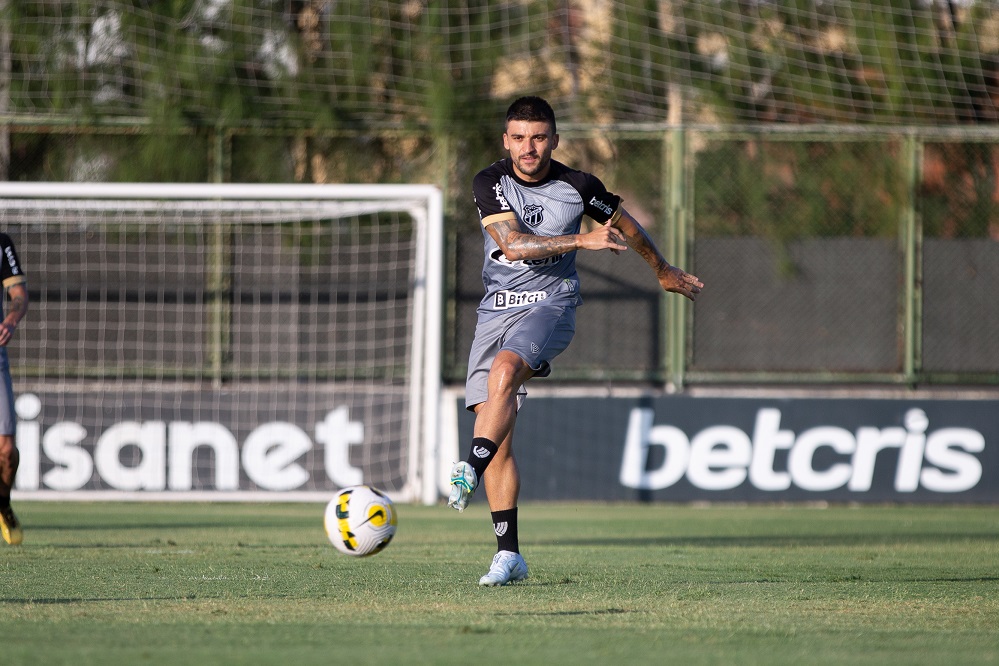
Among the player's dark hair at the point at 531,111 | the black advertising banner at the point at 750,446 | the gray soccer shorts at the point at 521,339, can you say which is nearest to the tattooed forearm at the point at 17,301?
the gray soccer shorts at the point at 521,339

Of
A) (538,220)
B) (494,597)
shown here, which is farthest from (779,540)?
(494,597)

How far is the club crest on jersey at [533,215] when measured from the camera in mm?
6105

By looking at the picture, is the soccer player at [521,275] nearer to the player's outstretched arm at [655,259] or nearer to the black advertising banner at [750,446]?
the player's outstretched arm at [655,259]

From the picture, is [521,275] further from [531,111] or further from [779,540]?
[779,540]

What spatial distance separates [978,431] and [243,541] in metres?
7.45

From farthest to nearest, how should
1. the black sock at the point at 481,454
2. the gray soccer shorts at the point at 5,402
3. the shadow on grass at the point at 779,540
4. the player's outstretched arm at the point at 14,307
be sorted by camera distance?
the shadow on grass at the point at 779,540, the player's outstretched arm at the point at 14,307, the gray soccer shorts at the point at 5,402, the black sock at the point at 481,454

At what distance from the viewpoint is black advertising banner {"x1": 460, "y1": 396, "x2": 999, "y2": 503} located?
40.0 ft

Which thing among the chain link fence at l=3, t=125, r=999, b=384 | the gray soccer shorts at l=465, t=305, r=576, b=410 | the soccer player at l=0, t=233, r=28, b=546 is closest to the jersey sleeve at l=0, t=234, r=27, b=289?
the soccer player at l=0, t=233, r=28, b=546

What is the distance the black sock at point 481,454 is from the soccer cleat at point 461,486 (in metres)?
0.12

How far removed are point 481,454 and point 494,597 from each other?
2.08ft

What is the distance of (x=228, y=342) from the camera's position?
1295cm

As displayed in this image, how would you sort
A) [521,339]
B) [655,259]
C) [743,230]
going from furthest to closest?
[743,230]
[655,259]
[521,339]

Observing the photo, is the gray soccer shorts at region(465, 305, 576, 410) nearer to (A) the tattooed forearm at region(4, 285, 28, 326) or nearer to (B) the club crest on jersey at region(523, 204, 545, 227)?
(B) the club crest on jersey at region(523, 204, 545, 227)

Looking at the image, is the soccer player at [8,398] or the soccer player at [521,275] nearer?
→ the soccer player at [521,275]
